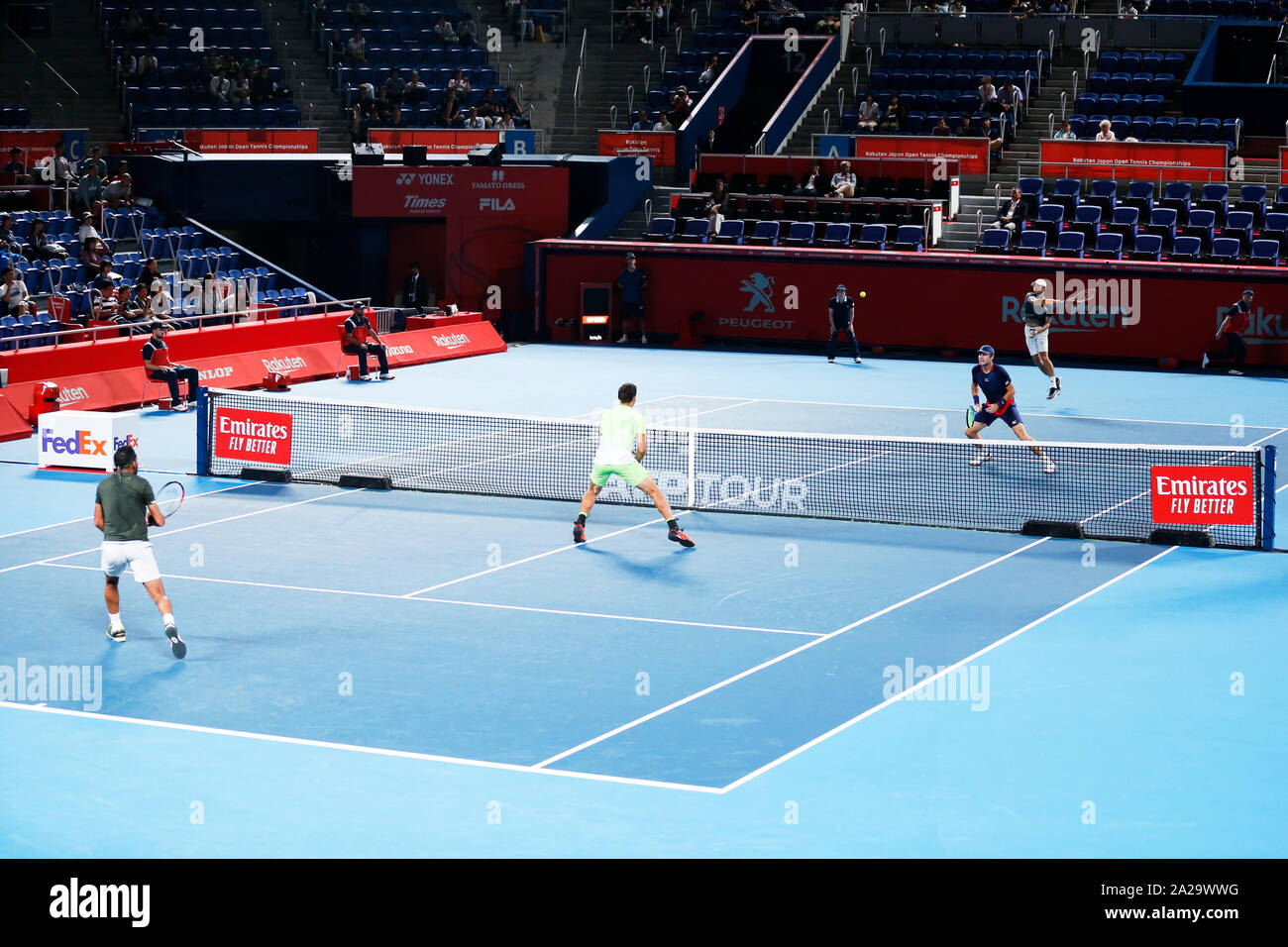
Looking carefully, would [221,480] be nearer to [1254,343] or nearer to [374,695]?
[374,695]

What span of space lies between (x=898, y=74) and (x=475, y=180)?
39.5 ft

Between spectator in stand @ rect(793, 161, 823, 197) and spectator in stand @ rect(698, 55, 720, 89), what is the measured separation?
6.06 metres

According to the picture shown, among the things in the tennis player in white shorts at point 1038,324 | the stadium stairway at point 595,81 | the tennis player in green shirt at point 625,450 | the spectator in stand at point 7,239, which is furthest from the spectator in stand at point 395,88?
the tennis player in green shirt at point 625,450

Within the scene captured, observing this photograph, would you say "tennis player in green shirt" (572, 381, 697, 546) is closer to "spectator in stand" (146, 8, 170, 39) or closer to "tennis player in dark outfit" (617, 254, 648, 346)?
"tennis player in dark outfit" (617, 254, 648, 346)

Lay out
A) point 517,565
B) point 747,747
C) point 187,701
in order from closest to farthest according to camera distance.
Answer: point 747,747
point 187,701
point 517,565

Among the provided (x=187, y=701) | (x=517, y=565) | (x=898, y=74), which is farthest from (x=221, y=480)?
(x=898, y=74)

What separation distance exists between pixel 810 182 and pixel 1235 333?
35.4 ft

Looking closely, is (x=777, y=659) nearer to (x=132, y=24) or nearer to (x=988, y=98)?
(x=988, y=98)

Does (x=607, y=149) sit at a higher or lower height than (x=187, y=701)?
higher

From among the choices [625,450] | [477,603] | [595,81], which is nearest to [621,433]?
[625,450]

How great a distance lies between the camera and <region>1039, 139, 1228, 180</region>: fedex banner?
1533 inches

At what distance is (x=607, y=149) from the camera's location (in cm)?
4462

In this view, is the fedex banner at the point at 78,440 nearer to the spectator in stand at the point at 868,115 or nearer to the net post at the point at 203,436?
the net post at the point at 203,436

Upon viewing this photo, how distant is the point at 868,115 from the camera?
42.8 m
